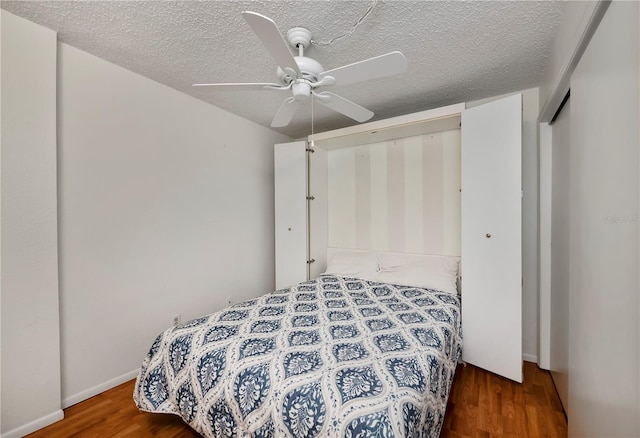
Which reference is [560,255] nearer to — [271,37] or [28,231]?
[271,37]

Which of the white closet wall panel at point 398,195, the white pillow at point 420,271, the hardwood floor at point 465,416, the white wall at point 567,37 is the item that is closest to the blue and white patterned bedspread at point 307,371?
the hardwood floor at point 465,416

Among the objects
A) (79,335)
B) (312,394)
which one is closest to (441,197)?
(312,394)

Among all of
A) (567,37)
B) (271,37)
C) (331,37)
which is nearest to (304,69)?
(271,37)

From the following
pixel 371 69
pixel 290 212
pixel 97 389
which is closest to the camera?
pixel 371 69

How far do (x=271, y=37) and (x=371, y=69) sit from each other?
1.74ft

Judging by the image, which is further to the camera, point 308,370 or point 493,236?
point 493,236

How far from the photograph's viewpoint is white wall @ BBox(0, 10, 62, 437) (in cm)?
154

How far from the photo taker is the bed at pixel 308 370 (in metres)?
1.05

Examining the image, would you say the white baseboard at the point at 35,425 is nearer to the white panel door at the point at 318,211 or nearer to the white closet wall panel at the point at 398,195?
the white panel door at the point at 318,211

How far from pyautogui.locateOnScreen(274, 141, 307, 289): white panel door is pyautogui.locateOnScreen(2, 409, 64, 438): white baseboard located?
2.00 meters

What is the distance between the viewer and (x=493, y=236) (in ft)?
6.93

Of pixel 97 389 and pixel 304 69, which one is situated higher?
pixel 304 69

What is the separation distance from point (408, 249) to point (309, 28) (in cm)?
223

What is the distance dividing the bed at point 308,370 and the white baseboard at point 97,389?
0.64m
